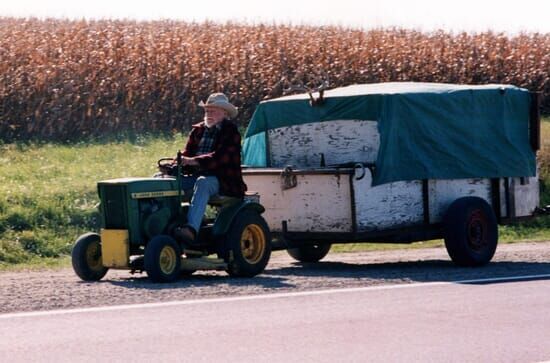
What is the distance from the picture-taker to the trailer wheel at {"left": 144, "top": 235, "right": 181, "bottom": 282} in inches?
516

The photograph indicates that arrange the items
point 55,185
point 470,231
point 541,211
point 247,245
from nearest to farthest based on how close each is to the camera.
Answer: point 247,245 → point 470,231 → point 541,211 → point 55,185

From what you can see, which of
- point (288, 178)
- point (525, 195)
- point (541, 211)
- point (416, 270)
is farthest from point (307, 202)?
point (541, 211)

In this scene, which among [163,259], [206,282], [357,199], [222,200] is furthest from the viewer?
[357,199]

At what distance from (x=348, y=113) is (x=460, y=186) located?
169cm

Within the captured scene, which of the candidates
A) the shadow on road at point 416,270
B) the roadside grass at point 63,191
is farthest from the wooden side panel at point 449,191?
the roadside grass at point 63,191

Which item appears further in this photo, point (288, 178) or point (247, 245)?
point (288, 178)

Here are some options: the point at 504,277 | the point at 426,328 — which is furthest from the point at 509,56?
the point at 426,328

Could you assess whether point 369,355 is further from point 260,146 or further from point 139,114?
point 139,114

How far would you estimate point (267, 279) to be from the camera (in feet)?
45.5

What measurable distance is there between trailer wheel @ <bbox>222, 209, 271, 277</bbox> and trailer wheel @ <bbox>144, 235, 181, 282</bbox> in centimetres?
68

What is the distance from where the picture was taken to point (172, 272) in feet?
43.9

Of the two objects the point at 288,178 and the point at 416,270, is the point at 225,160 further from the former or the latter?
the point at 416,270

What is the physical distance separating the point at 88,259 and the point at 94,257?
9 cm

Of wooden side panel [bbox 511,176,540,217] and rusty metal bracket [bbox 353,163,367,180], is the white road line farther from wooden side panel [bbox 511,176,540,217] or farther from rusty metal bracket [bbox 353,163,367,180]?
wooden side panel [bbox 511,176,540,217]
